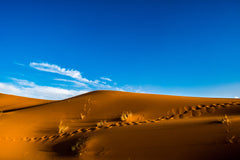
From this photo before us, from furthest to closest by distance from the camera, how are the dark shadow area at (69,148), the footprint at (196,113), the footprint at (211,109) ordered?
the footprint at (211,109) < the footprint at (196,113) < the dark shadow area at (69,148)

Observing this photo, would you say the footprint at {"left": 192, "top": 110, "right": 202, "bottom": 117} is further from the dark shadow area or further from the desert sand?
the dark shadow area

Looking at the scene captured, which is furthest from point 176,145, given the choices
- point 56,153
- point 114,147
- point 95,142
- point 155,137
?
point 56,153

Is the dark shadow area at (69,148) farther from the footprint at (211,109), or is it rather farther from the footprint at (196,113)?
the footprint at (211,109)

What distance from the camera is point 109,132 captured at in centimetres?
589

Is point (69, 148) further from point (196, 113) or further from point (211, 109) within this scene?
point (211, 109)

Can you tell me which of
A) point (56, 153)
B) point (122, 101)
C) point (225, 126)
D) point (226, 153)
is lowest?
point (56, 153)

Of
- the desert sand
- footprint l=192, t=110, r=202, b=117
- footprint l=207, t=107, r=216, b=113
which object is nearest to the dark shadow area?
the desert sand

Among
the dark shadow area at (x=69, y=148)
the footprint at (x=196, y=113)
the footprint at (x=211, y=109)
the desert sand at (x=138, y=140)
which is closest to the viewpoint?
the desert sand at (x=138, y=140)

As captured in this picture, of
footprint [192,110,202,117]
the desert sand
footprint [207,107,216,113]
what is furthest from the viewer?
footprint [207,107,216,113]

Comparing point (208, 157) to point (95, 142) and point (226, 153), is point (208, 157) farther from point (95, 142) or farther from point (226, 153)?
point (95, 142)

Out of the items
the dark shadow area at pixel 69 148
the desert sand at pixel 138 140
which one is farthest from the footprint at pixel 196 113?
the dark shadow area at pixel 69 148

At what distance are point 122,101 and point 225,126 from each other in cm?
778

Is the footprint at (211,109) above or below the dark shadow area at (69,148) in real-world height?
above

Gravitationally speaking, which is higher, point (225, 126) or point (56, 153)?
point (225, 126)
